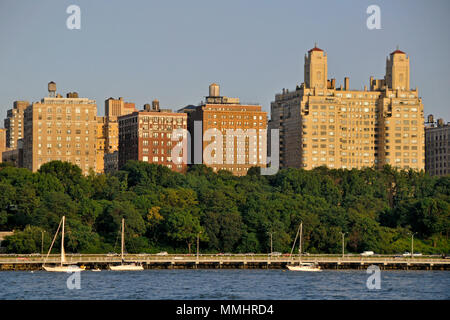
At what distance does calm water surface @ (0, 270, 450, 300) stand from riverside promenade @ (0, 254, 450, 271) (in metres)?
4.52

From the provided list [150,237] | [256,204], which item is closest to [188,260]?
[150,237]

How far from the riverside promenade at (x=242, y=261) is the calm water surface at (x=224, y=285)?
452 centimetres

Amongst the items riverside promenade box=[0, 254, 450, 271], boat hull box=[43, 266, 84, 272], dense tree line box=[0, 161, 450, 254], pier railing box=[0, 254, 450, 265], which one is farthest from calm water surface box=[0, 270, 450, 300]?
dense tree line box=[0, 161, 450, 254]

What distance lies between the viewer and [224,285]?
331 ft

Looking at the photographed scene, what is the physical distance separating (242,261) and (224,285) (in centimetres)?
3312

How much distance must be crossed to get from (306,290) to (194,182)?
88.4 metres

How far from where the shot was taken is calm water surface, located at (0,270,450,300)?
287 ft

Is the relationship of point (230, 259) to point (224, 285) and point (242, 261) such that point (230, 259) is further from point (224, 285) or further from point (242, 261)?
point (224, 285)

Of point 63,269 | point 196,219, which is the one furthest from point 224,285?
point 196,219

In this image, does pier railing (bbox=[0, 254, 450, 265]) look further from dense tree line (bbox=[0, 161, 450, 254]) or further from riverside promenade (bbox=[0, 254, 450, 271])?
dense tree line (bbox=[0, 161, 450, 254])

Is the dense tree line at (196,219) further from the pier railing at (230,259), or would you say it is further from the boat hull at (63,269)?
the boat hull at (63,269)
